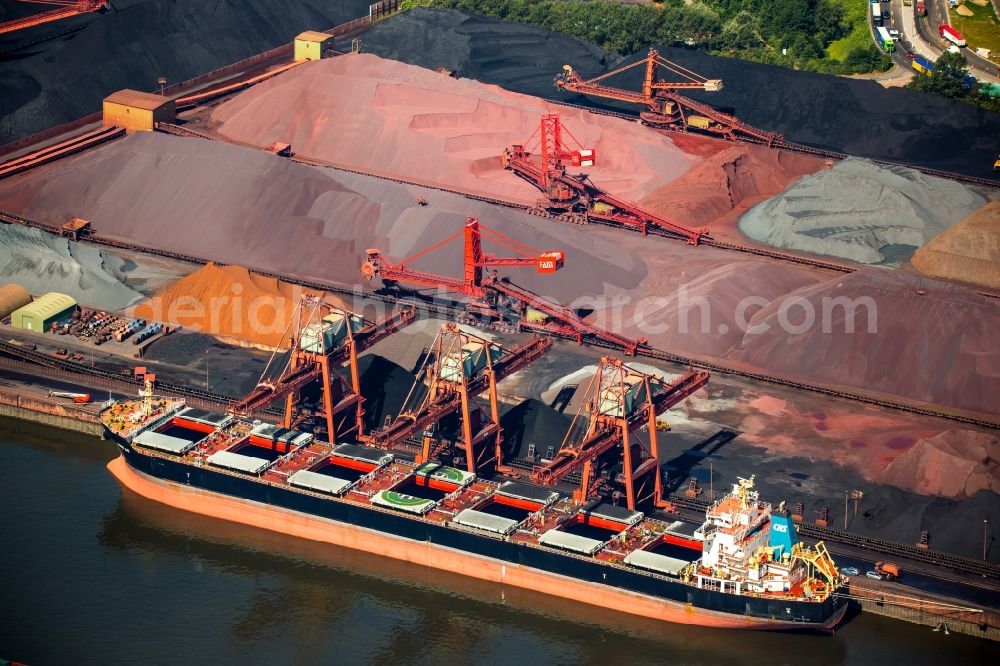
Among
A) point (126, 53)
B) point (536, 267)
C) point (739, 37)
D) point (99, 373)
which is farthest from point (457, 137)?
point (739, 37)

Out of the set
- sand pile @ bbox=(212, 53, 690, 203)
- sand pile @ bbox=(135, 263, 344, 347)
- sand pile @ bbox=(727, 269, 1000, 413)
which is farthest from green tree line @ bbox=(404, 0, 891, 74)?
sand pile @ bbox=(135, 263, 344, 347)

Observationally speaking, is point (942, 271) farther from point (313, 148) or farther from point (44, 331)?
point (44, 331)

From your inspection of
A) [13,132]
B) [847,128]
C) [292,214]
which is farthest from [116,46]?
[847,128]

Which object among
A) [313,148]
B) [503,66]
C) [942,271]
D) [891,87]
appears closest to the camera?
[942,271]

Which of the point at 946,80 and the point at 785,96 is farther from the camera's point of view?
the point at 946,80

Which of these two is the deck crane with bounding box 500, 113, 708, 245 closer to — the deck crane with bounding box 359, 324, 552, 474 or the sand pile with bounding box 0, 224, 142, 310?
the deck crane with bounding box 359, 324, 552, 474

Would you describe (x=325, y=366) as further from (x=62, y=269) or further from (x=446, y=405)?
(x=62, y=269)

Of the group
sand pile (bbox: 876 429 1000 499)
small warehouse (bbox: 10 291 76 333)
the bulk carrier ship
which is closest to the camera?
the bulk carrier ship
